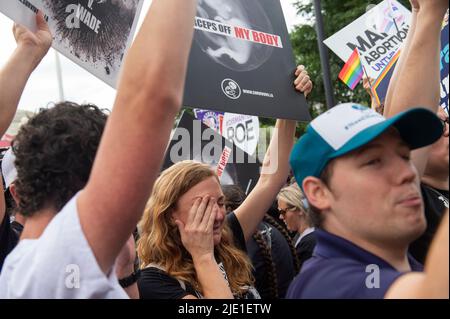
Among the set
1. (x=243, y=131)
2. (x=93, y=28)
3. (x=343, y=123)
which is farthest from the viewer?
(x=243, y=131)

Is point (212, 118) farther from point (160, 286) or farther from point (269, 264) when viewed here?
point (160, 286)

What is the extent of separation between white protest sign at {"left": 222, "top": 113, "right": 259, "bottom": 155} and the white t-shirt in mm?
5061

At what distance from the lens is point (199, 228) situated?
8.76ft

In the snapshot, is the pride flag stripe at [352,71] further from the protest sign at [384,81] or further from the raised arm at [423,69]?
the raised arm at [423,69]

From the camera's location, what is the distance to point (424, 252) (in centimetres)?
258

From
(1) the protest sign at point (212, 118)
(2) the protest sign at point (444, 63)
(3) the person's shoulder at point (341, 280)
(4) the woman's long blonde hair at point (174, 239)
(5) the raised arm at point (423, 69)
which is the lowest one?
(3) the person's shoulder at point (341, 280)

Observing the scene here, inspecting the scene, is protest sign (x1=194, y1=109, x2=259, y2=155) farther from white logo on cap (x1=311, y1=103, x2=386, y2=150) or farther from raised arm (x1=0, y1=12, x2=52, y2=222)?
white logo on cap (x1=311, y1=103, x2=386, y2=150)

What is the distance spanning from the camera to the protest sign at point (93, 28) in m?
2.42

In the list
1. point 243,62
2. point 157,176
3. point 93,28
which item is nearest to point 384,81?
point 243,62

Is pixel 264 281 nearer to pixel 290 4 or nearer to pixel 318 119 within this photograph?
pixel 318 119

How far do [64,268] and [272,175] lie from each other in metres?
1.99

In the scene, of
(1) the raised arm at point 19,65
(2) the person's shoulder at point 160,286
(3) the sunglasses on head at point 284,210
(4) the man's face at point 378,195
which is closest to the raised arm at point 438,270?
(4) the man's face at point 378,195

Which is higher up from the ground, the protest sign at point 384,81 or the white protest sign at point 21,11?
A: the protest sign at point 384,81

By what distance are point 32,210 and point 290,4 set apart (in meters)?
21.0
